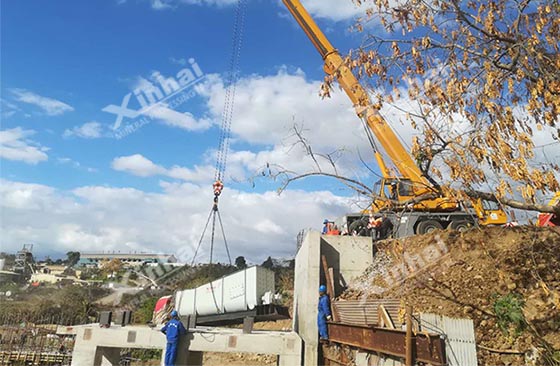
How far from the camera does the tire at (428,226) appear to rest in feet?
44.0

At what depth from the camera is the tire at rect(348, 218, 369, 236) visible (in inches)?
558

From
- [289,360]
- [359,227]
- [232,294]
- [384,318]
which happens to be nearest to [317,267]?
[289,360]

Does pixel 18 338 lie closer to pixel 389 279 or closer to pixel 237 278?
pixel 237 278

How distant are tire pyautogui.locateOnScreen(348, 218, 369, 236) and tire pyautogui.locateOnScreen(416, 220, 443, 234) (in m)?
1.83

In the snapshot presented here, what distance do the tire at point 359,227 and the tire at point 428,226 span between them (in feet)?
6.00

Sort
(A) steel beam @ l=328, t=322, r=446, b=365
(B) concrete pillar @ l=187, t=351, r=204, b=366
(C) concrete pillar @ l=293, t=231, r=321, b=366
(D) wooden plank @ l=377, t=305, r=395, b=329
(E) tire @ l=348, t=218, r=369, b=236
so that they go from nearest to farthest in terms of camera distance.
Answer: (A) steel beam @ l=328, t=322, r=446, b=365 < (D) wooden plank @ l=377, t=305, r=395, b=329 < (C) concrete pillar @ l=293, t=231, r=321, b=366 < (B) concrete pillar @ l=187, t=351, r=204, b=366 < (E) tire @ l=348, t=218, r=369, b=236

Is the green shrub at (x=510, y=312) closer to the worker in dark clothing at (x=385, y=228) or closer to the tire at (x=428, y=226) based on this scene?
the tire at (x=428, y=226)

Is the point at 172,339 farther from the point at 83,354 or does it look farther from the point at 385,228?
the point at 385,228

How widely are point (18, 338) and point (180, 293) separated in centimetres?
1953

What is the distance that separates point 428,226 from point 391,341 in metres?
8.04

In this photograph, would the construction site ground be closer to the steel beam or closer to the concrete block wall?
the concrete block wall

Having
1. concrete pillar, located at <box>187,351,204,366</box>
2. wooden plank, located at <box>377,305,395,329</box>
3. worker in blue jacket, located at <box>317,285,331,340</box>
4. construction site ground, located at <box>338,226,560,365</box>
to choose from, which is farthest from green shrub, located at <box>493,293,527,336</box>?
concrete pillar, located at <box>187,351,204,366</box>

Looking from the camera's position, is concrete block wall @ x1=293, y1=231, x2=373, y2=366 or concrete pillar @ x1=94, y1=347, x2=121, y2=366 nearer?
concrete block wall @ x1=293, y1=231, x2=373, y2=366

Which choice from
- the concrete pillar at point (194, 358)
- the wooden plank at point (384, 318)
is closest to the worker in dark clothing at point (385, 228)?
the wooden plank at point (384, 318)
